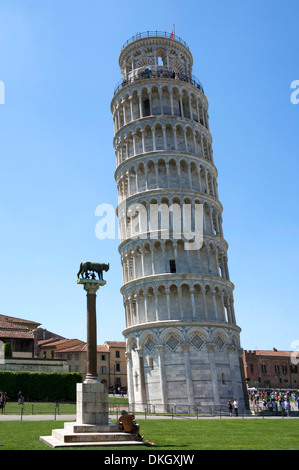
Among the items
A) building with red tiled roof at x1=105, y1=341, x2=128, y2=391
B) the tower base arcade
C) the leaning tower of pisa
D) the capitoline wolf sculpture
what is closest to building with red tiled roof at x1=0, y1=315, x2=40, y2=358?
the leaning tower of pisa

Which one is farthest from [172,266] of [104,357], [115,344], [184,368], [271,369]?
[271,369]

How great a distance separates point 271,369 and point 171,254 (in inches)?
2487

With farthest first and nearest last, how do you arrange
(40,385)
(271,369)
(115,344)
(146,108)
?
(271,369)
(115,344)
(146,108)
(40,385)

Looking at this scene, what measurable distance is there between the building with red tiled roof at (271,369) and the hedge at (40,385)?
2083 inches

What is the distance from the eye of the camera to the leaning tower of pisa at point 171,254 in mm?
42656

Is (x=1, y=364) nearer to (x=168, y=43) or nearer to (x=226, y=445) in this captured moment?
(x=226, y=445)

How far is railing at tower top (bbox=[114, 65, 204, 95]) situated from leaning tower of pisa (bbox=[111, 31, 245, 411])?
138mm

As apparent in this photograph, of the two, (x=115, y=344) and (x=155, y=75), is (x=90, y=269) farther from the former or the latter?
(x=115, y=344)

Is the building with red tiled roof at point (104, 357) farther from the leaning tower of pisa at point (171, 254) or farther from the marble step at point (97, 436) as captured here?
the marble step at point (97, 436)

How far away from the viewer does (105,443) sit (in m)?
15.8

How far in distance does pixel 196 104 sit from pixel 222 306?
2454cm

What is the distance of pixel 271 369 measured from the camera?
98.3m

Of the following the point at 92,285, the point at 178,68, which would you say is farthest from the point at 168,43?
the point at 92,285

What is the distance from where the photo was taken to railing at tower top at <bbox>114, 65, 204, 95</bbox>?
54.1 m
